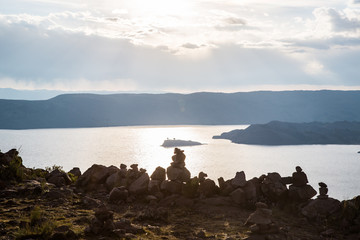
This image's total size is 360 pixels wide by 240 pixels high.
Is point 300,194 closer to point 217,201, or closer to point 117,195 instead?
point 217,201

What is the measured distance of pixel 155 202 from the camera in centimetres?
1938

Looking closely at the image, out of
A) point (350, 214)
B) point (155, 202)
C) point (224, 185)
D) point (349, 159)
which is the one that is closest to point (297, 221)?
point (350, 214)

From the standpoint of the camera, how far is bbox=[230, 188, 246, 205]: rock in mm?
19281

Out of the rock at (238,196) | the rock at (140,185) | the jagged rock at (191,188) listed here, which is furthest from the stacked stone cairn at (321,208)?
the rock at (140,185)

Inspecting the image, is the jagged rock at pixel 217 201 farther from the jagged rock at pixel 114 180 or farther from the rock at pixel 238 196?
the jagged rock at pixel 114 180

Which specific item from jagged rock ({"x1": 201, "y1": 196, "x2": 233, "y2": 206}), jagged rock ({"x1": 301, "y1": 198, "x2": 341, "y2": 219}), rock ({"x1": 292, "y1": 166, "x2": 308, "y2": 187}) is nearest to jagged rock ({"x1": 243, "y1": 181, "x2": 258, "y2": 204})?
jagged rock ({"x1": 201, "y1": 196, "x2": 233, "y2": 206})

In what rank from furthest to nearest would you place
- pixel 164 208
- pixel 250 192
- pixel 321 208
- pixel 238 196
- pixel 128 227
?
pixel 250 192 < pixel 238 196 < pixel 164 208 < pixel 321 208 < pixel 128 227

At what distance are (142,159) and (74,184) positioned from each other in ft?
526

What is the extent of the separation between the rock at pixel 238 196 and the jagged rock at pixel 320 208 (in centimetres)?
310

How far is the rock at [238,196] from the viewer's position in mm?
19281

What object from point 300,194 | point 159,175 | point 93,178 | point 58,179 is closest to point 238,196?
point 300,194

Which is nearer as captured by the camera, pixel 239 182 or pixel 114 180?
pixel 239 182

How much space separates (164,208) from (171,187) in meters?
2.17

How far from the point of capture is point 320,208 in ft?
58.2
